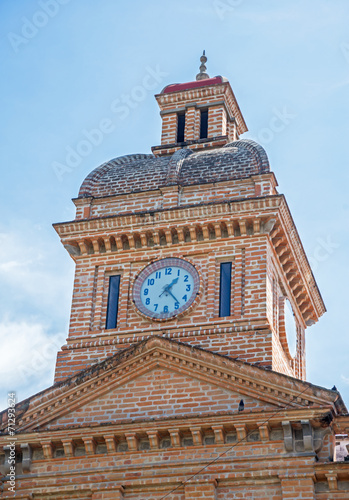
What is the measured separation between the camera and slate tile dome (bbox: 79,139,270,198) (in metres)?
36.9

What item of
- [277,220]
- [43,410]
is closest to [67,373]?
[43,410]

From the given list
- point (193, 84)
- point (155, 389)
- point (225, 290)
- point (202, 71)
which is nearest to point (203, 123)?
point (193, 84)

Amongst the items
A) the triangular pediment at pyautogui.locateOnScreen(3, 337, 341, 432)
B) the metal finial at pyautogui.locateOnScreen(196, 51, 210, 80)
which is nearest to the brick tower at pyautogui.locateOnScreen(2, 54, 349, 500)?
the triangular pediment at pyautogui.locateOnScreen(3, 337, 341, 432)

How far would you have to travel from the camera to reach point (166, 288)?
115 ft

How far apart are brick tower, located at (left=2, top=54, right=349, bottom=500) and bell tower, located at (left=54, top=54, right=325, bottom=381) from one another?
44mm

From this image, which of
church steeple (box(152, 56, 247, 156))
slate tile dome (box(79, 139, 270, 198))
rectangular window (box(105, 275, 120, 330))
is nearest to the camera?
rectangular window (box(105, 275, 120, 330))

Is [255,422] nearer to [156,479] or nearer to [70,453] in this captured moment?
[156,479]

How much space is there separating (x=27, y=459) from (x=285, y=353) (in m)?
8.73

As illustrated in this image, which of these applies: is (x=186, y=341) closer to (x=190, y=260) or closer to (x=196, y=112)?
(x=190, y=260)

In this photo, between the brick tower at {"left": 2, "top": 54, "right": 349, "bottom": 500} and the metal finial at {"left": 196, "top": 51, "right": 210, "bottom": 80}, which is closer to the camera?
the brick tower at {"left": 2, "top": 54, "right": 349, "bottom": 500}

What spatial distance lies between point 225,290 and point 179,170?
16.4 feet

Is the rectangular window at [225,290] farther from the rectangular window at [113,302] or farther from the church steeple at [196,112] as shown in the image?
the church steeple at [196,112]

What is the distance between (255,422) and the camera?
29359mm

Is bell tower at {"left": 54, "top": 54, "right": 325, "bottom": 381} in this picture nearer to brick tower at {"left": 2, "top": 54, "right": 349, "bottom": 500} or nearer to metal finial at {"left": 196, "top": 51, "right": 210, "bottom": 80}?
brick tower at {"left": 2, "top": 54, "right": 349, "bottom": 500}
